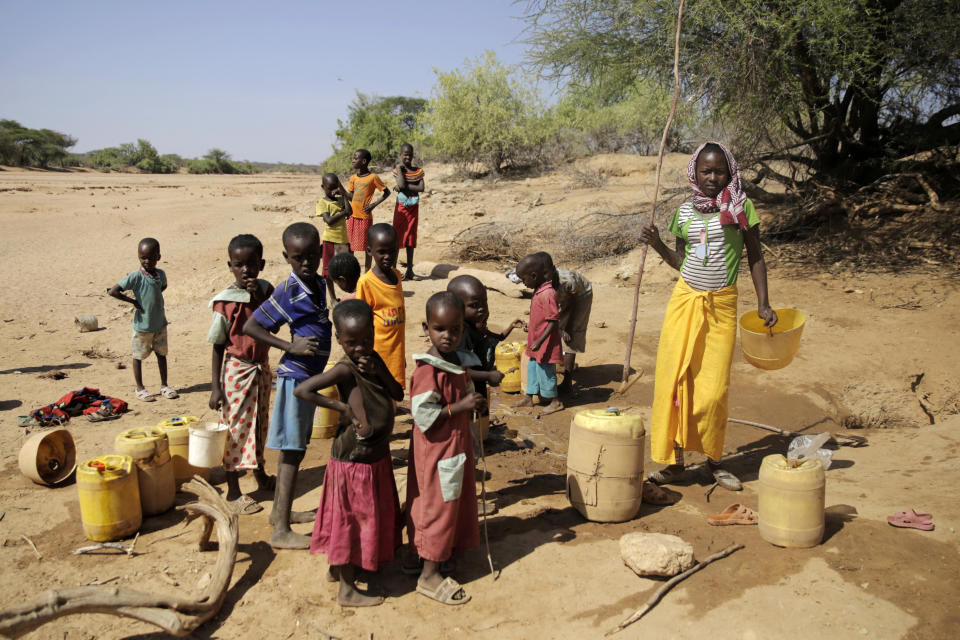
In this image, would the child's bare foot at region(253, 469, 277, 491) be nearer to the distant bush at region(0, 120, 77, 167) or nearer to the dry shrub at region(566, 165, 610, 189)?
the dry shrub at region(566, 165, 610, 189)

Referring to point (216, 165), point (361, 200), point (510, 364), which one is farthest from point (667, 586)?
point (216, 165)

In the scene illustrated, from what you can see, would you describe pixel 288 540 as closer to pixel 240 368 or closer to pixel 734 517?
pixel 240 368

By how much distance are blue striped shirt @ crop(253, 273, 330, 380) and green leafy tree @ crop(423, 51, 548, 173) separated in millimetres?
17943

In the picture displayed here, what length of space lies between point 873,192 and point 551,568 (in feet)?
31.9

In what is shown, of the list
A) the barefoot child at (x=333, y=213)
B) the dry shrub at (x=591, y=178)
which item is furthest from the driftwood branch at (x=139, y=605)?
the dry shrub at (x=591, y=178)

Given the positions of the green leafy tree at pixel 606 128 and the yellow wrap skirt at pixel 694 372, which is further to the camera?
the green leafy tree at pixel 606 128

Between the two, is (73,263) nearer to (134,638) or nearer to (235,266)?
(235,266)

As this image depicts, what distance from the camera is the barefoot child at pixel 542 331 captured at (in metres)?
5.18

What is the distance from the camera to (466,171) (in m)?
21.5

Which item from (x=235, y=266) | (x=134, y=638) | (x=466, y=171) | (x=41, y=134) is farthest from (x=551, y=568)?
(x=41, y=134)

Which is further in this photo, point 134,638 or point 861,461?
point 861,461

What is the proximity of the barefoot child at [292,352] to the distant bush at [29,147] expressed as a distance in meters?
35.6

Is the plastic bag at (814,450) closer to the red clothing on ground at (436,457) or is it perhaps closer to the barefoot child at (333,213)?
the red clothing on ground at (436,457)

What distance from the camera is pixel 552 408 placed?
5598 millimetres
